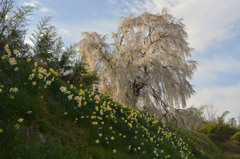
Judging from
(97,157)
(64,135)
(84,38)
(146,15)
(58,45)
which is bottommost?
(97,157)

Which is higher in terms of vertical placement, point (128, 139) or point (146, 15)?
point (146, 15)

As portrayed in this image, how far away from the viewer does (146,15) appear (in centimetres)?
1129

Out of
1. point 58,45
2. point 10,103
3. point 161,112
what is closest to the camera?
point 10,103

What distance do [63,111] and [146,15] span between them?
9.80 metres

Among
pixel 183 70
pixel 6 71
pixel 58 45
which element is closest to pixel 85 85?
pixel 58 45

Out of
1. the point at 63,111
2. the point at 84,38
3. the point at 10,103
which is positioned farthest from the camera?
the point at 84,38

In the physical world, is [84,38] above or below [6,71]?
above

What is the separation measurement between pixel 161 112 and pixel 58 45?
6902 millimetres

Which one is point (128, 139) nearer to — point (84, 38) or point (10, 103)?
point (10, 103)

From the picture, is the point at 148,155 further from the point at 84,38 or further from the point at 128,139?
the point at 84,38

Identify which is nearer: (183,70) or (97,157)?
(97,157)

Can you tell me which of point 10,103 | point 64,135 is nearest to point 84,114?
point 64,135

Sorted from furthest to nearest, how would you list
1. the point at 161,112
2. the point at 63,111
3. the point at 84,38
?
1. the point at 84,38
2. the point at 161,112
3. the point at 63,111

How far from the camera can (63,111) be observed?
3.02 m
